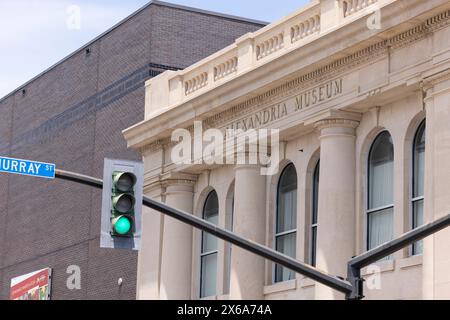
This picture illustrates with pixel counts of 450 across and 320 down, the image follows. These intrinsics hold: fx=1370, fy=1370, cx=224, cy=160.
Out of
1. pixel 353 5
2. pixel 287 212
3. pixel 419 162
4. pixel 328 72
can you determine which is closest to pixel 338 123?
pixel 328 72

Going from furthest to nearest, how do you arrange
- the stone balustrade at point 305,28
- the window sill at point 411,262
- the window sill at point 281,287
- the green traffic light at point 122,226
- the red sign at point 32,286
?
the red sign at point 32,286 → the window sill at point 281,287 → the stone balustrade at point 305,28 → the window sill at point 411,262 → the green traffic light at point 122,226

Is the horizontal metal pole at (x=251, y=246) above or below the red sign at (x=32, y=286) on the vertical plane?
below

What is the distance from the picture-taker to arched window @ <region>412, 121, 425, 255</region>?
29.6 m

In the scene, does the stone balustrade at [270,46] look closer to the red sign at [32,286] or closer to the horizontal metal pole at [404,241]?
the horizontal metal pole at [404,241]

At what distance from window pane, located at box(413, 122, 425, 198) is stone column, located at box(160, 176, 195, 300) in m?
9.77

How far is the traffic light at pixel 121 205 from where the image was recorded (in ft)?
61.7

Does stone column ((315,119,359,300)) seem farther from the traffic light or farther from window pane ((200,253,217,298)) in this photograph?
the traffic light

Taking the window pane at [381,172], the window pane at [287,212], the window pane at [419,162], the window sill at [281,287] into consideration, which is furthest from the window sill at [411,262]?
the window pane at [287,212]

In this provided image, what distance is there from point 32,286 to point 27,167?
108 feet

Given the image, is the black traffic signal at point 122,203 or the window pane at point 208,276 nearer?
the black traffic signal at point 122,203

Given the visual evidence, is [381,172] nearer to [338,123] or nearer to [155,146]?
[338,123]

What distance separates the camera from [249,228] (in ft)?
114

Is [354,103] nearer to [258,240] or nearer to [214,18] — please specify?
[258,240]

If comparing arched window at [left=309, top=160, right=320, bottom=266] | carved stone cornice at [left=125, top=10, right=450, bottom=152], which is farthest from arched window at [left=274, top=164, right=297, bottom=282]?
carved stone cornice at [left=125, top=10, right=450, bottom=152]
